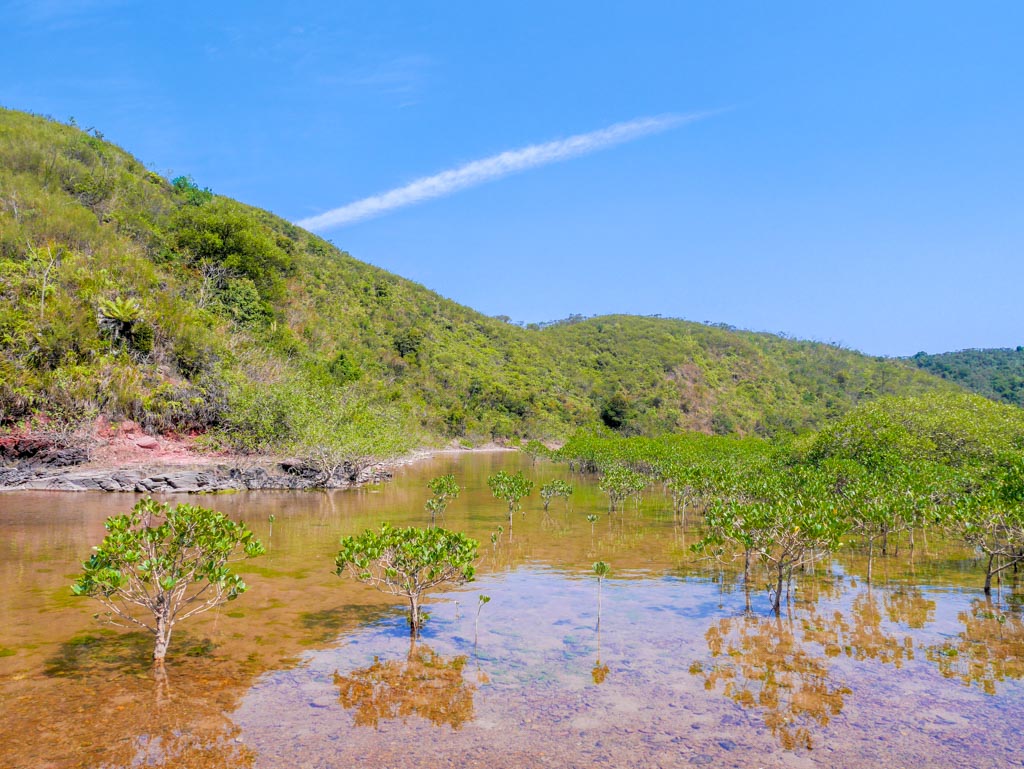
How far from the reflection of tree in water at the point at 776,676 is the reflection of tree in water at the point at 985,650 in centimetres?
205

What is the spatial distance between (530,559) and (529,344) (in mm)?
106828

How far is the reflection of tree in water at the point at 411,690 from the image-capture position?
810 centimetres

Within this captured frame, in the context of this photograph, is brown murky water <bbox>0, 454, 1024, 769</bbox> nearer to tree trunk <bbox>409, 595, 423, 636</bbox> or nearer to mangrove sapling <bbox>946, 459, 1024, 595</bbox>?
tree trunk <bbox>409, 595, 423, 636</bbox>

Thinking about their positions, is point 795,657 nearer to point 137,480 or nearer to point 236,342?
point 137,480

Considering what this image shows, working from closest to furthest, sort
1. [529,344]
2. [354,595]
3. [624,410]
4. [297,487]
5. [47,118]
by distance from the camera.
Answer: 1. [354,595]
2. [297,487]
3. [47,118]
4. [624,410]
5. [529,344]

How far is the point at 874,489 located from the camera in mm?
17438

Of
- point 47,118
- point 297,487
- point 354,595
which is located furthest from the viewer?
point 47,118

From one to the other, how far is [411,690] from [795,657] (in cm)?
631

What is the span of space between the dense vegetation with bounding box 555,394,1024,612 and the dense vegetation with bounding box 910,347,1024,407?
93105 mm

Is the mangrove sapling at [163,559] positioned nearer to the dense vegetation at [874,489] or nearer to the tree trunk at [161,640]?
the tree trunk at [161,640]

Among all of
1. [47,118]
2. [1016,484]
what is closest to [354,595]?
[1016,484]

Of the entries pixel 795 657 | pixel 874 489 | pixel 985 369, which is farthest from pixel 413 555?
pixel 985 369

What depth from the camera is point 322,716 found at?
793cm

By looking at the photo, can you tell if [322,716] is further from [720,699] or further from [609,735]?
→ [720,699]
